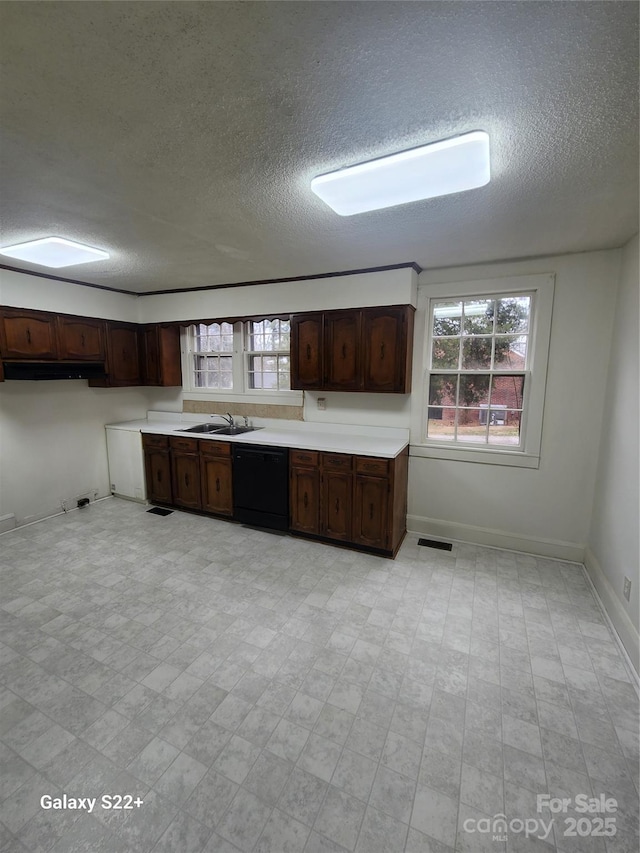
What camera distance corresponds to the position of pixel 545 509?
3.14 m

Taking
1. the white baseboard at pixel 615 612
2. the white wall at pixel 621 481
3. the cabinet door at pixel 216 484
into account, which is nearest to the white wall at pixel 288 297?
the white wall at pixel 621 481

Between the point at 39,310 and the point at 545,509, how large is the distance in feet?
17.0

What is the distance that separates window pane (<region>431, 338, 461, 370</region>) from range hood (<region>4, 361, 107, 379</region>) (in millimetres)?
3708

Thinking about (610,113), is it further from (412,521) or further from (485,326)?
(412,521)

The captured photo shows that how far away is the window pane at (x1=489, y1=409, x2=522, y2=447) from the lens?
322cm

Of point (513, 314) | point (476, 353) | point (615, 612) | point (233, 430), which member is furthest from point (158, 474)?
point (615, 612)

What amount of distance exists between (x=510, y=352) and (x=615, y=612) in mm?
2062

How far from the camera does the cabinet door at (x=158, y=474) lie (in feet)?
13.6

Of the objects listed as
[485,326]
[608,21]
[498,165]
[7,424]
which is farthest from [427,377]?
[7,424]


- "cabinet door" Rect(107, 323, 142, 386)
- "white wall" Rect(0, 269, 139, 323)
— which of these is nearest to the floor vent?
"cabinet door" Rect(107, 323, 142, 386)

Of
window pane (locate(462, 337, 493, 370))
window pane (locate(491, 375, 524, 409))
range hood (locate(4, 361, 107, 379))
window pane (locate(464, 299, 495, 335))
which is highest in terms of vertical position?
window pane (locate(464, 299, 495, 335))

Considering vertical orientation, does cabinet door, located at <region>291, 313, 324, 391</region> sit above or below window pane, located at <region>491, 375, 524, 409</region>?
above

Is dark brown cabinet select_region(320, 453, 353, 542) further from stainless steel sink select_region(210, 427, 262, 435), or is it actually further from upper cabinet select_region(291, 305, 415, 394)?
stainless steel sink select_region(210, 427, 262, 435)

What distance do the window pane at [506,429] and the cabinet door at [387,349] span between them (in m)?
0.88
